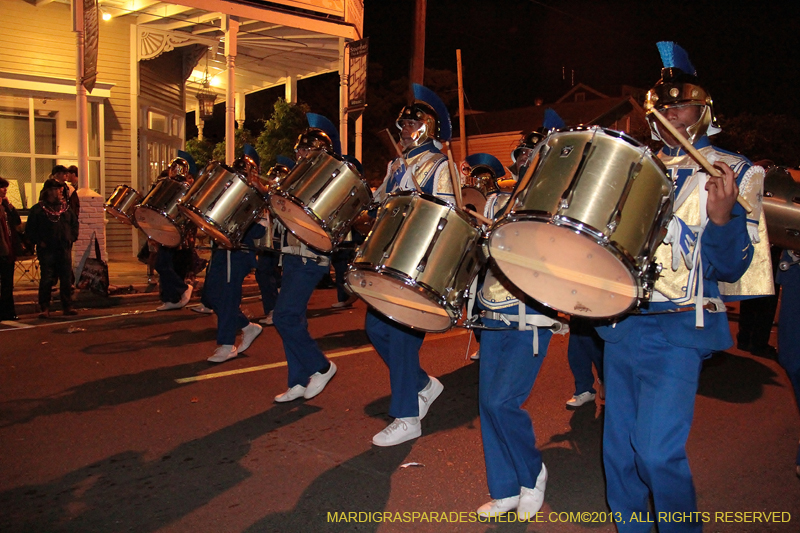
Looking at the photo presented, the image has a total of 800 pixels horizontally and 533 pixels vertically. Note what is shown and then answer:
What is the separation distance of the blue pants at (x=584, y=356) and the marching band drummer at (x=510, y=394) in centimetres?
177

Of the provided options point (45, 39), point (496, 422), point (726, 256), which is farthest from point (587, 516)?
point (45, 39)

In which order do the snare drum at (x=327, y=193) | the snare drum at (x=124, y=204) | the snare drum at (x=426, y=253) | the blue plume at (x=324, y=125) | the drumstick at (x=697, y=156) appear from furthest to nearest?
1. the snare drum at (x=124, y=204)
2. the blue plume at (x=324, y=125)
3. the snare drum at (x=327, y=193)
4. the snare drum at (x=426, y=253)
5. the drumstick at (x=697, y=156)

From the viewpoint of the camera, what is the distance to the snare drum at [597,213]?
8.91 ft

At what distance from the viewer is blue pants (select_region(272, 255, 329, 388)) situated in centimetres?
575

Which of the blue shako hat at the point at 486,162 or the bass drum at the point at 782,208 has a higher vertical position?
the blue shako hat at the point at 486,162

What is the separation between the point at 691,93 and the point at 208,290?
17.2 ft

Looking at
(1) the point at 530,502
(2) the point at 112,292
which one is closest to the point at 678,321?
(1) the point at 530,502

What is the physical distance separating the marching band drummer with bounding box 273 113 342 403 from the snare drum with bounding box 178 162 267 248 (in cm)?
49

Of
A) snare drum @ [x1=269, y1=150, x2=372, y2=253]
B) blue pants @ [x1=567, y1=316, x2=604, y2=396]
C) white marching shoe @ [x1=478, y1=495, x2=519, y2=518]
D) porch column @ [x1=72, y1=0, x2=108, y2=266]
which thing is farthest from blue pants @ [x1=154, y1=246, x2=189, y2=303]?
white marching shoe @ [x1=478, y1=495, x2=519, y2=518]

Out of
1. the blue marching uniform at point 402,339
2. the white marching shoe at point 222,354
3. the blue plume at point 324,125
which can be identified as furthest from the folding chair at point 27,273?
the blue marching uniform at point 402,339

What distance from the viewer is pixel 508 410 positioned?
12.2 feet

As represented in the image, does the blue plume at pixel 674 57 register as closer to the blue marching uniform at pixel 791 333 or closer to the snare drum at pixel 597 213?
the snare drum at pixel 597 213

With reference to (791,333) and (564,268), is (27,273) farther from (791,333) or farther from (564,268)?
(791,333)

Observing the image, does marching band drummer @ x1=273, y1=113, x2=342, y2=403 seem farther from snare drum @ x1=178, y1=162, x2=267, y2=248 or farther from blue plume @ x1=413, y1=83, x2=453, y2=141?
blue plume @ x1=413, y1=83, x2=453, y2=141
